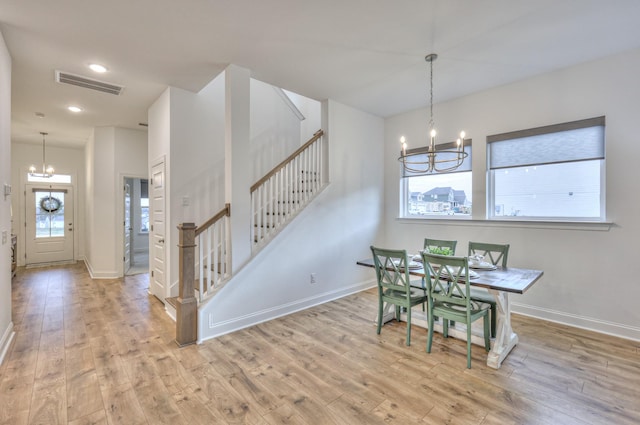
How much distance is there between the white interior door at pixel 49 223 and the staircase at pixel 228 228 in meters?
5.90

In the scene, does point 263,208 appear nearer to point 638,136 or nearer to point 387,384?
point 387,384

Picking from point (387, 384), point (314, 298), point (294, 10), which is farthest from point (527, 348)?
point (294, 10)

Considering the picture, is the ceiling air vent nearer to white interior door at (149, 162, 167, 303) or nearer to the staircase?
white interior door at (149, 162, 167, 303)

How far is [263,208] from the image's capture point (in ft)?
12.5

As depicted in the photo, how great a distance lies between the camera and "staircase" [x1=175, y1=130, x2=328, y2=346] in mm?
2998

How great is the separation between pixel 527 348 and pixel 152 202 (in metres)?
5.29

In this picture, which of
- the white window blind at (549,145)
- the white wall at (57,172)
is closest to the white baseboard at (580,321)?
the white window blind at (549,145)

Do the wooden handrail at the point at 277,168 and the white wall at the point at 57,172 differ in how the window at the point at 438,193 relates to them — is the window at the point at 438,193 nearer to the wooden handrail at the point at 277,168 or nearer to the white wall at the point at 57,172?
the wooden handrail at the point at 277,168

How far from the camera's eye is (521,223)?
152 inches

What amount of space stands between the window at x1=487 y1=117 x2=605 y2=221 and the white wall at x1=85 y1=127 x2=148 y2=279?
679 centimetres

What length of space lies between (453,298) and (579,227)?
6.76ft

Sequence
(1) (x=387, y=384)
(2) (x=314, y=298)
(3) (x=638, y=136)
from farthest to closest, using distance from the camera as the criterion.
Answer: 1. (2) (x=314, y=298)
2. (3) (x=638, y=136)
3. (1) (x=387, y=384)

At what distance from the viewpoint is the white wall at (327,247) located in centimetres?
342

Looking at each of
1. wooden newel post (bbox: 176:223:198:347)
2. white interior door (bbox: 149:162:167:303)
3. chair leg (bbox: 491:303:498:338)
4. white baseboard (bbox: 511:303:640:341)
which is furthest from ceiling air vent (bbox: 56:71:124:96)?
white baseboard (bbox: 511:303:640:341)
